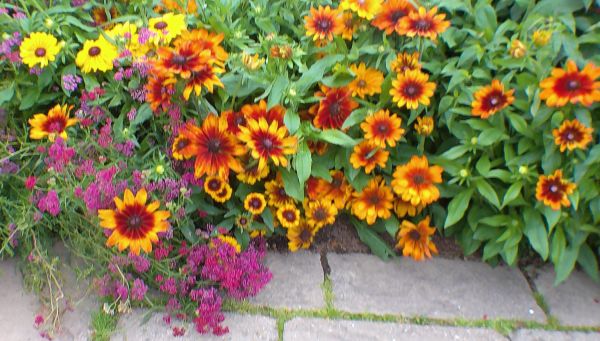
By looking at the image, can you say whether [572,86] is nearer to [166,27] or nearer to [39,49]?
[166,27]


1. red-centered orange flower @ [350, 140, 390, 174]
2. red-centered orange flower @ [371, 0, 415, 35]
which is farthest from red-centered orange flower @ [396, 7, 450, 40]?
red-centered orange flower @ [350, 140, 390, 174]

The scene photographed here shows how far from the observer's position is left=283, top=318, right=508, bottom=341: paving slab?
1.98 m

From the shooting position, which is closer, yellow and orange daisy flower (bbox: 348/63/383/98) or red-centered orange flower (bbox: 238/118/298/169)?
red-centered orange flower (bbox: 238/118/298/169)

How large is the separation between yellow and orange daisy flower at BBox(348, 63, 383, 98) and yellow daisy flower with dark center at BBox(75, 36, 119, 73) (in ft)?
2.59

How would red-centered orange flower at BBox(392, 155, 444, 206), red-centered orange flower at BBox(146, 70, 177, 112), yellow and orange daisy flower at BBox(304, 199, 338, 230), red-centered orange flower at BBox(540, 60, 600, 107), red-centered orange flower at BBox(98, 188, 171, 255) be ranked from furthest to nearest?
yellow and orange daisy flower at BBox(304, 199, 338, 230) → red-centered orange flower at BBox(392, 155, 444, 206) → red-centered orange flower at BBox(146, 70, 177, 112) → red-centered orange flower at BBox(540, 60, 600, 107) → red-centered orange flower at BBox(98, 188, 171, 255)

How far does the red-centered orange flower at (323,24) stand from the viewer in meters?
2.19

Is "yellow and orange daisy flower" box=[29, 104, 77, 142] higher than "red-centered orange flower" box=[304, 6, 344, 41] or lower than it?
lower

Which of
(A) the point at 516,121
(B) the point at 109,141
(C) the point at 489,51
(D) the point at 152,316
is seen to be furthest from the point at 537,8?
(D) the point at 152,316

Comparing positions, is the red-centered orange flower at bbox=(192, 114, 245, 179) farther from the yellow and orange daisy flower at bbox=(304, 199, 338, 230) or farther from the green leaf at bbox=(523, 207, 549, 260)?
the green leaf at bbox=(523, 207, 549, 260)

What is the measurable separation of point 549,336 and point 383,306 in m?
0.51

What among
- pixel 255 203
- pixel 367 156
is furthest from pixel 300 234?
pixel 367 156

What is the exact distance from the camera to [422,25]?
2.08 m

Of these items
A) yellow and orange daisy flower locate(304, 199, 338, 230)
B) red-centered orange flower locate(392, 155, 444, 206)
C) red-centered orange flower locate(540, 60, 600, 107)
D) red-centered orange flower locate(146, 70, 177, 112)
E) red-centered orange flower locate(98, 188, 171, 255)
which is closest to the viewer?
red-centered orange flower locate(98, 188, 171, 255)

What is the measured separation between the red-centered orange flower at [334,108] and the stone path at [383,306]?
48 centimetres
